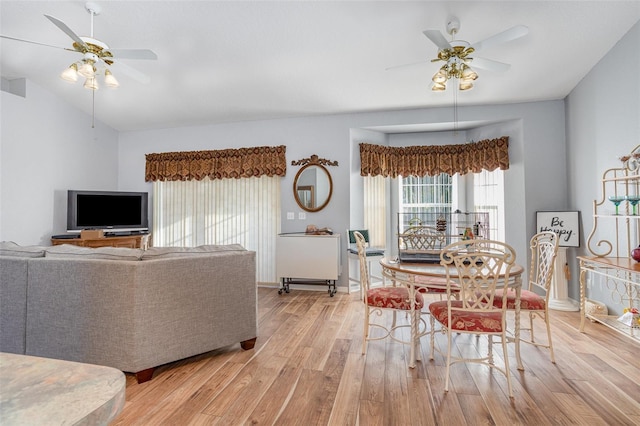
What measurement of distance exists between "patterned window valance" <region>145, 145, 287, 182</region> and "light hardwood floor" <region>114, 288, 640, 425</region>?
9.39ft

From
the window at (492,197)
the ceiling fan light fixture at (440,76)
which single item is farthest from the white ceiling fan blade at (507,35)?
the window at (492,197)

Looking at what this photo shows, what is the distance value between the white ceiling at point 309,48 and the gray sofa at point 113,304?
2236mm

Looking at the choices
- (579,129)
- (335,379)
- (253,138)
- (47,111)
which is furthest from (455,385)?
(47,111)

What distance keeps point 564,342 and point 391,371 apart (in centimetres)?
170

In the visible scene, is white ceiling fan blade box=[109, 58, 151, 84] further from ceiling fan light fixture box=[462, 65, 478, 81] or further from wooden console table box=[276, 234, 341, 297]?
ceiling fan light fixture box=[462, 65, 478, 81]

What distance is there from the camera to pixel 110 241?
4.91 meters

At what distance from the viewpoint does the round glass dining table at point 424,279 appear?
7.47 ft

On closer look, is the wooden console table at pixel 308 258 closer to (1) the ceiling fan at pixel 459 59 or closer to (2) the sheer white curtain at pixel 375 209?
(2) the sheer white curtain at pixel 375 209

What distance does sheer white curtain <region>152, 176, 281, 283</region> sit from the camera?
527 centimetres

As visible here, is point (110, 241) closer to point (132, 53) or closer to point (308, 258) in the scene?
point (308, 258)

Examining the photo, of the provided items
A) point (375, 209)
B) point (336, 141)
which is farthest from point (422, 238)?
point (336, 141)

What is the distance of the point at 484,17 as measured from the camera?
9.50 feet

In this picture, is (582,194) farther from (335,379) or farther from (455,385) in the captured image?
(335,379)

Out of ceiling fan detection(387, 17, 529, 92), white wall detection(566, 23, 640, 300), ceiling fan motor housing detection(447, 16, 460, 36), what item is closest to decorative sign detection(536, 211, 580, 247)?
white wall detection(566, 23, 640, 300)
